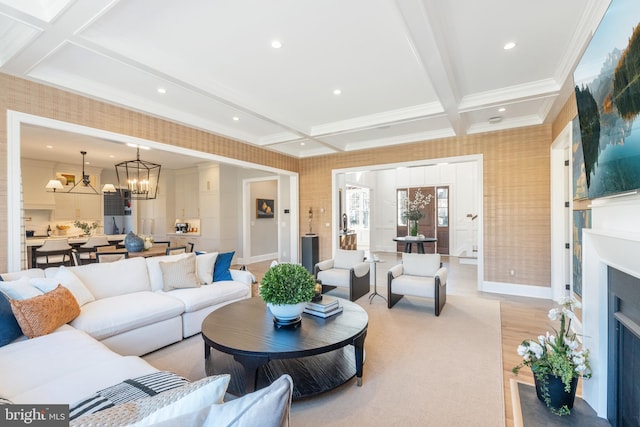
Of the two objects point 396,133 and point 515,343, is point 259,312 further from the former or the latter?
point 396,133

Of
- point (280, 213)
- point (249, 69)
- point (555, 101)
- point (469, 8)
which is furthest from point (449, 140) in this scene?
point (280, 213)

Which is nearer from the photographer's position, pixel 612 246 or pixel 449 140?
pixel 612 246

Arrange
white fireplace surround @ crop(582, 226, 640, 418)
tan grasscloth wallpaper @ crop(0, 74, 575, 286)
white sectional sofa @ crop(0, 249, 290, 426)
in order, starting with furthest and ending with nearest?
tan grasscloth wallpaper @ crop(0, 74, 575, 286)
white fireplace surround @ crop(582, 226, 640, 418)
white sectional sofa @ crop(0, 249, 290, 426)

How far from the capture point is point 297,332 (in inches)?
93.6

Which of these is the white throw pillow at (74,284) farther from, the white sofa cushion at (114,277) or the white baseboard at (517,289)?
the white baseboard at (517,289)

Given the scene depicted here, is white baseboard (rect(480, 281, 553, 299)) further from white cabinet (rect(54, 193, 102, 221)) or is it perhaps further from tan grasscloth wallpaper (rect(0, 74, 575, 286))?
white cabinet (rect(54, 193, 102, 221))

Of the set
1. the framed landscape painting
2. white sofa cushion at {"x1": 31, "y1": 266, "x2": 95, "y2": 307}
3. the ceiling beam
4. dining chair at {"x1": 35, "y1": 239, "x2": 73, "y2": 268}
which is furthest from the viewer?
the framed landscape painting

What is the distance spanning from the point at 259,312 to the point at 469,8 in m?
3.06

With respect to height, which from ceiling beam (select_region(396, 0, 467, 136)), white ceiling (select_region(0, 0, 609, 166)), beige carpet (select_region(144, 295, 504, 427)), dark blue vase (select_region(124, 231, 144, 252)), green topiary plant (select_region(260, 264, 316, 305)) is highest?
white ceiling (select_region(0, 0, 609, 166))

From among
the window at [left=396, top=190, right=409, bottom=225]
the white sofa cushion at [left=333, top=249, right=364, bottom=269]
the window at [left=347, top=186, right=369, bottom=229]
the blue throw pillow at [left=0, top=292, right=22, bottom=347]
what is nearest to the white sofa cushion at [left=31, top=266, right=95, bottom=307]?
the blue throw pillow at [left=0, top=292, right=22, bottom=347]

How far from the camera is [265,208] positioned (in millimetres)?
8906

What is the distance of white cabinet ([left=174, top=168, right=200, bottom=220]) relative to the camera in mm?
8359

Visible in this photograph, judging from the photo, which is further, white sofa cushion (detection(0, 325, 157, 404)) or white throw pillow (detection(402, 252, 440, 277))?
white throw pillow (detection(402, 252, 440, 277))

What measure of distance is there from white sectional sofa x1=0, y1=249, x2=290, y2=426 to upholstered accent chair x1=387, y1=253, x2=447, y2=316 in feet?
6.64
